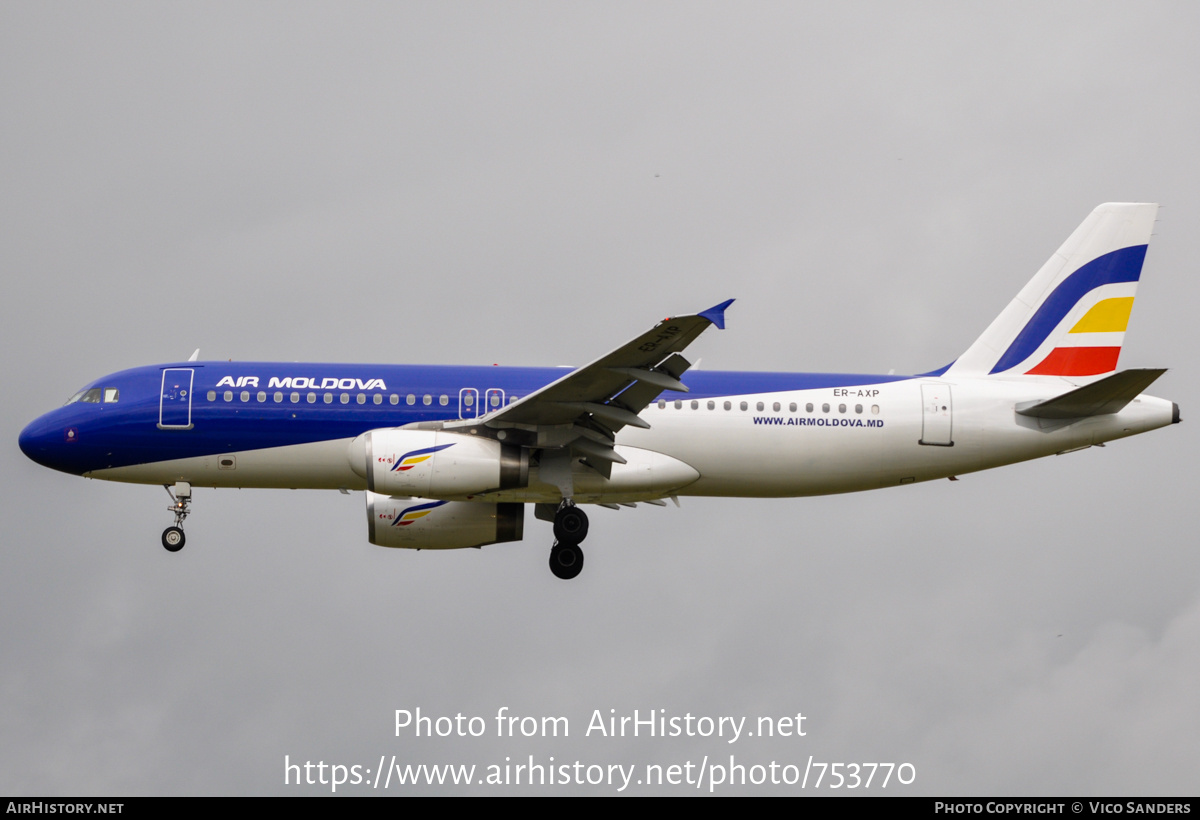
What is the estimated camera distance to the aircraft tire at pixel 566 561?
29.6 metres

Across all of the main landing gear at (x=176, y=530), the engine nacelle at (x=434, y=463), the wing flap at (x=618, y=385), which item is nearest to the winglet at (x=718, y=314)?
the wing flap at (x=618, y=385)

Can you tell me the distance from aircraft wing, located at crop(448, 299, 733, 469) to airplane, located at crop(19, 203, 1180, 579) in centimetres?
7

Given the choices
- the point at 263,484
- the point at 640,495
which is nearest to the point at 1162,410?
the point at 640,495

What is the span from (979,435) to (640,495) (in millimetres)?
7666

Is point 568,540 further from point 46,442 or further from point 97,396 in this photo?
point 46,442

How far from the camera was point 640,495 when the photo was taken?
1193 inches

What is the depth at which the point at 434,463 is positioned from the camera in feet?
91.5

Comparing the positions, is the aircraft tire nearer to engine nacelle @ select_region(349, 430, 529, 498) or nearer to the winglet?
engine nacelle @ select_region(349, 430, 529, 498)

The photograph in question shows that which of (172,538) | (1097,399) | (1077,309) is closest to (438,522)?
(172,538)

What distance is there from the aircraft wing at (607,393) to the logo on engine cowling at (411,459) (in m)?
1.33

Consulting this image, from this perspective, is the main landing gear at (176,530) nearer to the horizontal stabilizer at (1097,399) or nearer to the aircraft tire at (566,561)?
the aircraft tire at (566,561)

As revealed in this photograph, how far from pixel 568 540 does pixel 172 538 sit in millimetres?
8987

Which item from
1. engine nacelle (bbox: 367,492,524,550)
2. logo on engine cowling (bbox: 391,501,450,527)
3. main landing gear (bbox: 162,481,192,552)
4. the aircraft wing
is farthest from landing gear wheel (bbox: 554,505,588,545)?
main landing gear (bbox: 162,481,192,552)

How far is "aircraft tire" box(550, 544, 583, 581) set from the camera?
29.6 metres
